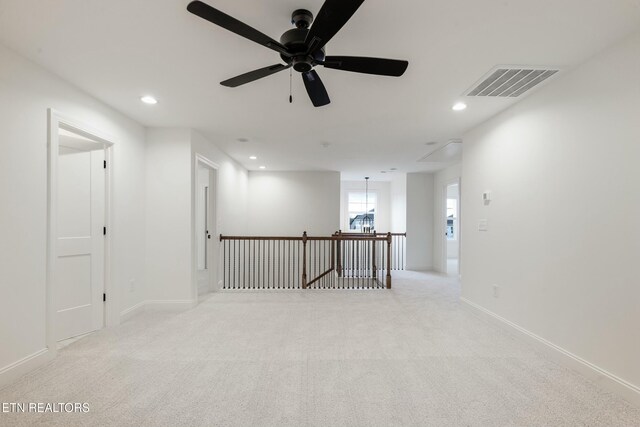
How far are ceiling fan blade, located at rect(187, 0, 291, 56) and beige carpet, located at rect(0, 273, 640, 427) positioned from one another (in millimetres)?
2331

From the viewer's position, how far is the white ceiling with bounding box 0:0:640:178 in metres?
1.80

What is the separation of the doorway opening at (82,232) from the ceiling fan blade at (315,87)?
2404 mm

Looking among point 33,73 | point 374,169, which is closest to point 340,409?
point 33,73

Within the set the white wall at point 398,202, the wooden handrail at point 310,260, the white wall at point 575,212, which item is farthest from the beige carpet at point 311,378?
the white wall at point 398,202

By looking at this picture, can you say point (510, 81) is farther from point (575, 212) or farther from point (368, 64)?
point (368, 64)

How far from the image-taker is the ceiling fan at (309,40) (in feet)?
4.67

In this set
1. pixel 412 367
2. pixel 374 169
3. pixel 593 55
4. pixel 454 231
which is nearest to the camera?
pixel 593 55

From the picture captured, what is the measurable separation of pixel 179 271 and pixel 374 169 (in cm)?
512

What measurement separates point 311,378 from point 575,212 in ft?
8.62

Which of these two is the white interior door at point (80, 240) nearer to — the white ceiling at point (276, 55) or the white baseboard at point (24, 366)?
the white baseboard at point (24, 366)

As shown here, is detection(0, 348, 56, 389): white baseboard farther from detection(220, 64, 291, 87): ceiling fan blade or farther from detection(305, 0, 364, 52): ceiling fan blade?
detection(305, 0, 364, 52): ceiling fan blade

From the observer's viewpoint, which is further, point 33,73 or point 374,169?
point 374,169

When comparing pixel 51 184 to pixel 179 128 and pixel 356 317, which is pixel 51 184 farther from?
pixel 356 317

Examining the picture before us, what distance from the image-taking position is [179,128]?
408cm
